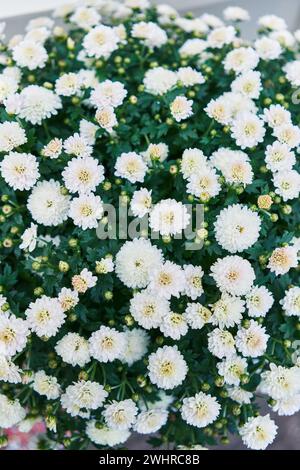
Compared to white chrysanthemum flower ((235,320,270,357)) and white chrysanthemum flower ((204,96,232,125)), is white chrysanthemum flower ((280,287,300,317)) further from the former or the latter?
white chrysanthemum flower ((204,96,232,125))

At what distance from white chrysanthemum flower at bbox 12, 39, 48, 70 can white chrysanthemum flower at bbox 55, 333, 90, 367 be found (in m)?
0.50

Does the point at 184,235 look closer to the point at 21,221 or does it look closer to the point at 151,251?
the point at 151,251

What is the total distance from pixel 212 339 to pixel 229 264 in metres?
0.12

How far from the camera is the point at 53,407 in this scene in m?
0.95

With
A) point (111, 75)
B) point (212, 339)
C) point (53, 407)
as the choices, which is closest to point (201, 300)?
point (212, 339)

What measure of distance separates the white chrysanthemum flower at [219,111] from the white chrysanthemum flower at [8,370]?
0.52m

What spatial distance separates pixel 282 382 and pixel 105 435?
1.02 feet

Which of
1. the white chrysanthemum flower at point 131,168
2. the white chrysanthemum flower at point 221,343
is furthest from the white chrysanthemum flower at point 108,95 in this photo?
the white chrysanthemum flower at point 221,343

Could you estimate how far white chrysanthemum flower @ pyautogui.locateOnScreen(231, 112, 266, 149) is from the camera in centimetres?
95

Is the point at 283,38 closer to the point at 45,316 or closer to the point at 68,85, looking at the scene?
the point at 68,85

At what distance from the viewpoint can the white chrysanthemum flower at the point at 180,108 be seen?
37.6 inches

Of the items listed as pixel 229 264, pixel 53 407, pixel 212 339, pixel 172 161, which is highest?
pixel 172 161

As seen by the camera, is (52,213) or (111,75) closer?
(52,213)
